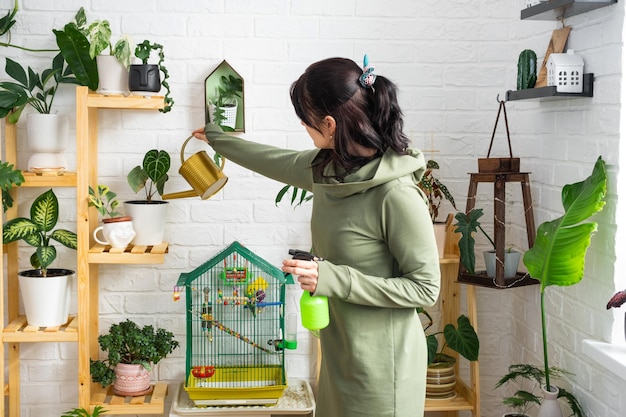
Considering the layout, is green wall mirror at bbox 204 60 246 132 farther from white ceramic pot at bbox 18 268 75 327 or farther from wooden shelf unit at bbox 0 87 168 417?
white ceramic pot at bbox 18 268 75 327

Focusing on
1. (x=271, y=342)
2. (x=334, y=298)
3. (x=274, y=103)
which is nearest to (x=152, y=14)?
(x=274, y=103)

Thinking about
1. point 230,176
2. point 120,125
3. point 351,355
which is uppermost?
point 120,125

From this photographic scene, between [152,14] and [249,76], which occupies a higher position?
[152,14]

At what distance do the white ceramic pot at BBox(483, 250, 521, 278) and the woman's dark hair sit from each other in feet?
3.41

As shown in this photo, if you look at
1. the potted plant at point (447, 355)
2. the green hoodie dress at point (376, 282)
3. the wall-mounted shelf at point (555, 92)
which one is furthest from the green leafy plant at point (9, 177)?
the wall-mounted shelf at point (555, 92)

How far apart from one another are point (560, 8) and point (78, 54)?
151 cm

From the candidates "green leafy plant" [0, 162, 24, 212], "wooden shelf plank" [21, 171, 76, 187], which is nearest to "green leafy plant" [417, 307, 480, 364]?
"wooden shelf plank" [21, 171, 76, 187]

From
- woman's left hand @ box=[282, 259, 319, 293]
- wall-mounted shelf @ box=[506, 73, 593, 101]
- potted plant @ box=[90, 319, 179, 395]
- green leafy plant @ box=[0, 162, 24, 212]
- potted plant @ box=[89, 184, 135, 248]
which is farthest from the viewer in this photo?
potted plant @ box=[90, 319, 179, 395]

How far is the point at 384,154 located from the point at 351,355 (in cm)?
47

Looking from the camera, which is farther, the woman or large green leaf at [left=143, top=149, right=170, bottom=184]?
large green leaf at [left=143, top=149, right=170, bottom=184]

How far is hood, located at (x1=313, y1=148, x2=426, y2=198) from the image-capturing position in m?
1.80

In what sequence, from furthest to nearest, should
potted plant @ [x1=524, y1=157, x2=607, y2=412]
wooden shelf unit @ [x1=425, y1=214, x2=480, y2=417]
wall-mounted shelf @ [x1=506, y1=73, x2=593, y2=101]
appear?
wooden shelf unit @ [x1=425, y1=214, x2=480, y2=417] < wall-mounted shelf @ [x1=506, y1=73, x2=593, y2=101] < potted plant @ [x1=524, y1=157, x2=607, y2=412]

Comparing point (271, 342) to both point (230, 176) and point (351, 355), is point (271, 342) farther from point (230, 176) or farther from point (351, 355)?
point (351, 355)

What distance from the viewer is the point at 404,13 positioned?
9.58 ft
